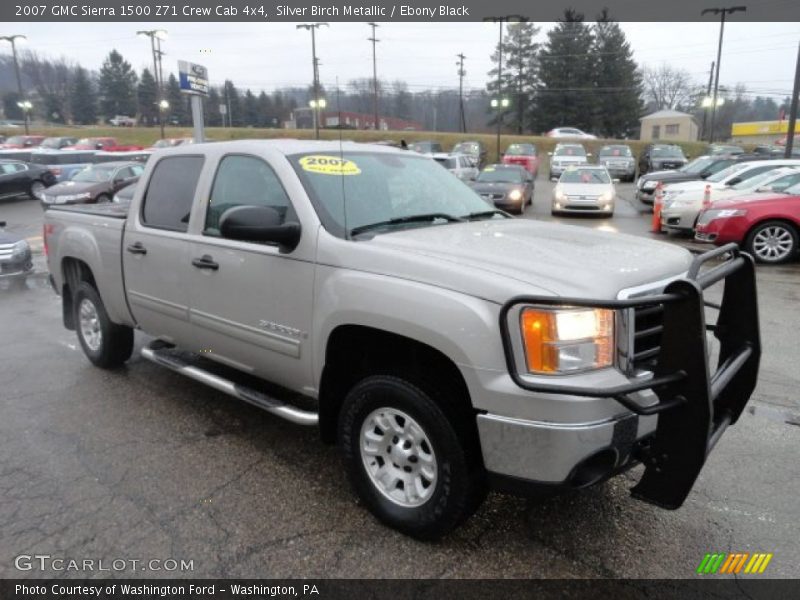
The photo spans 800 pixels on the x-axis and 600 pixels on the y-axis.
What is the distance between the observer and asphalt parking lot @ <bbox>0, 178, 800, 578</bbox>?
2.76m

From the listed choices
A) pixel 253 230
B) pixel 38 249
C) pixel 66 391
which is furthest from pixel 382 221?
pixel 38 249

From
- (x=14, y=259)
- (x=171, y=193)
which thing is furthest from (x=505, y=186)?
(x=171, y=193)

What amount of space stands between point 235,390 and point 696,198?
11.6 m

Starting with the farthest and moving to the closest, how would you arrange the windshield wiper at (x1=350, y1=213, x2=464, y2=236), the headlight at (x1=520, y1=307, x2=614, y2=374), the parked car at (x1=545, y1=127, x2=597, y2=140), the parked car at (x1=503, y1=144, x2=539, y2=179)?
the parked car at (x1=545, y1=127, x2=597, y2=140), the parked car at (x1=503, y1=144, x2=539, y2=179), the windshield wiper at (x1=350, y1=213, x2=464, y2=236), the headlight at (x1=520, y1=307, x2=614, y2=374)

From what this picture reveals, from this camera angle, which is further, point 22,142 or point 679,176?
point 22,142

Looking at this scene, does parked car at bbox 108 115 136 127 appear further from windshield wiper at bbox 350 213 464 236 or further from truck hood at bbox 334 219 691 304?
truck hood at bbox 334 219 691 304

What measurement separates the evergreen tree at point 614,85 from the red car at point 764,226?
5486cm

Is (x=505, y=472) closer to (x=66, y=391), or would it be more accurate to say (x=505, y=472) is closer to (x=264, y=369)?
(x=264, y=369)

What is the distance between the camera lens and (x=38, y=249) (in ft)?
42.1

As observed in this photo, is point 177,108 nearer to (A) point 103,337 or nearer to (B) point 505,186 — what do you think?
(B) point 505,186

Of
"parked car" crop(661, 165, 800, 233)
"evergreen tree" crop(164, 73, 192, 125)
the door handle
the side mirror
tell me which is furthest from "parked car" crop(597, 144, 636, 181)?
"evergreen tree" crop(164, 73, 192, 125)

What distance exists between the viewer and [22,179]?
883 inches

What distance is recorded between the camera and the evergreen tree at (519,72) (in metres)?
63.4

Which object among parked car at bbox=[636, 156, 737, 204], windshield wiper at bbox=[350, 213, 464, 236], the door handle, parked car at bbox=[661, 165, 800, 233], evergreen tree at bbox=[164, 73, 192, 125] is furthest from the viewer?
evergreen tree at bbox=[164, 73, 192, 125]
